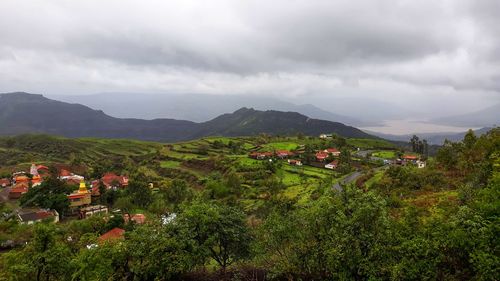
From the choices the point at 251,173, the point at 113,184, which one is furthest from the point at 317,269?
the point at 113,184

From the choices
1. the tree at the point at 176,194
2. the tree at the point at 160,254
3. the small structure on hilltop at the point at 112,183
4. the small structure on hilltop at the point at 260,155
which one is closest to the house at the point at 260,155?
the small structure on hilltop at the point at 260,155

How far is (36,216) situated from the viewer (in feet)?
174

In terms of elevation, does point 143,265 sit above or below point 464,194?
below

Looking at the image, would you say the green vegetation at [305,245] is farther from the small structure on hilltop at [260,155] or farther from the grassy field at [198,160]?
the small structure on hilltop at [260,155]

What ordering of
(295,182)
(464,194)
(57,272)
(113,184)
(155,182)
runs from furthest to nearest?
(155,182)
(113,184)
(295,182)
(464,194)
(57,272)

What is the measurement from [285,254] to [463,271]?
27.2 feet

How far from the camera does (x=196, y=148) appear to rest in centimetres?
12319

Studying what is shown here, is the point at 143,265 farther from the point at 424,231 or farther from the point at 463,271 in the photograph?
the point at 463,271

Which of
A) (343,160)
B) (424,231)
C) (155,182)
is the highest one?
(424,231)

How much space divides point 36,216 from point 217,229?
44039 mm

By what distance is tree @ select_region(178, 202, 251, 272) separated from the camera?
20.6m

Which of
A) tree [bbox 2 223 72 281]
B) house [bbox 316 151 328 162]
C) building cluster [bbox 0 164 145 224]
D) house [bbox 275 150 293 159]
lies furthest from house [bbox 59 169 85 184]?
tree [bbox 2 223 72 281]

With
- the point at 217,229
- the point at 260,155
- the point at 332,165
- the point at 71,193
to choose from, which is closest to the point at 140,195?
the point at 71,193

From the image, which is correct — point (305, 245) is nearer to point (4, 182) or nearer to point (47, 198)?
point (47, 198)
